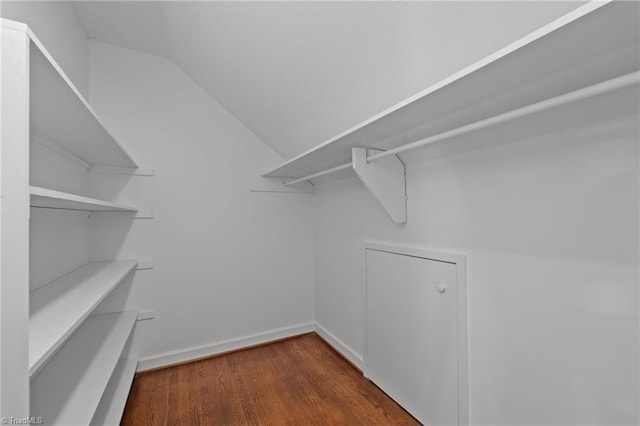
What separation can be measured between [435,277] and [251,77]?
1.56 m

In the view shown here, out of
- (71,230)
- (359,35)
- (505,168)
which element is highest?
(359,35)

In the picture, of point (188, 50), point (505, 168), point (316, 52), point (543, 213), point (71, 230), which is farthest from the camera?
point (188, 50)

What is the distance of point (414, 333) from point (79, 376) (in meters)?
1.56

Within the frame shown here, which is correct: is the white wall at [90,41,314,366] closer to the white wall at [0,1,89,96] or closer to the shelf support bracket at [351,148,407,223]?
the white wall at [0,1,89,96]

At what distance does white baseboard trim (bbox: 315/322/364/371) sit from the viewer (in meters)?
1.92

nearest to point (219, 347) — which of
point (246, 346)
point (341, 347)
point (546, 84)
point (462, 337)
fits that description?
point (246, 346)

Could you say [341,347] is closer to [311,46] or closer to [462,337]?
[462,337]

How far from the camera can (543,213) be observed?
0.93 m

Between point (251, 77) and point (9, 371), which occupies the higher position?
point (251, 77)

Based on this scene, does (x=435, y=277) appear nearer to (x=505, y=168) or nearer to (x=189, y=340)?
(x=505, y=168)

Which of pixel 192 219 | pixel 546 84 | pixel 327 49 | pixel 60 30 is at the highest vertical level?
pixel 60 30

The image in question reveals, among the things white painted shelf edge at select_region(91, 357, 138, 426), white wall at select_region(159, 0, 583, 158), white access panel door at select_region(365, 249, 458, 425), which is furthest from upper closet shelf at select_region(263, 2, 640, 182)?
white painted shelf edge at select_region(91, 357, 138, 426)

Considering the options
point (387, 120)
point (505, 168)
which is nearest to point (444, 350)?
point (505, 168)

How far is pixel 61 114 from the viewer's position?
3.22 ft
